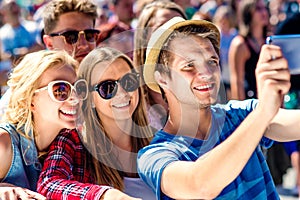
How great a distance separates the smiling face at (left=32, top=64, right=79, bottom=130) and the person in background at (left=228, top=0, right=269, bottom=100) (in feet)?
12.1

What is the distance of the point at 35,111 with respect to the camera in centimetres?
303

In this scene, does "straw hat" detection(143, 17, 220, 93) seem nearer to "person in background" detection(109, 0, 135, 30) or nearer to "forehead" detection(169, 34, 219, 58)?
"forehead" detection(169, 34, 219, 58)

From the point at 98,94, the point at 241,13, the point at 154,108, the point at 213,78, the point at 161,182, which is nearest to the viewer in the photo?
the point at 161,182

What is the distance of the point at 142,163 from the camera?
2.39 metres

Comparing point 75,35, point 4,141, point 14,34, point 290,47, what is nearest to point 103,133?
point 4,141

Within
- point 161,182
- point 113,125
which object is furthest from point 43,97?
point 161,182

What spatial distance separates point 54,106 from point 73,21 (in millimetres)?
1134

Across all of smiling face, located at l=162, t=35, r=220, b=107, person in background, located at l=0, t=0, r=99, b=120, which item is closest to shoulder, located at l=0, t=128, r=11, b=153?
smiling face, located at l=162, t=35, r=220, b=107

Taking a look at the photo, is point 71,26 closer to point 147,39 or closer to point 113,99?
point 147,39

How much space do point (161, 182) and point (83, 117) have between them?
726mm

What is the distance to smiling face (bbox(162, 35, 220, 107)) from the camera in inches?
95.5

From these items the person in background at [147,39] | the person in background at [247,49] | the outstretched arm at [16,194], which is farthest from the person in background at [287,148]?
the outstretched arm at [16,194]

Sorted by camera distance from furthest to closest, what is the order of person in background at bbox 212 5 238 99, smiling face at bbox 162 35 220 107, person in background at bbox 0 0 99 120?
person in background at bbox 212 5 238 99 → person in background at bbox 0 0 99 120 → smiling face at bbox 162 35 220 107

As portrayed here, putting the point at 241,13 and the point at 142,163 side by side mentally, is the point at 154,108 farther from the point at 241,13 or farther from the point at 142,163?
the point at 241,13
